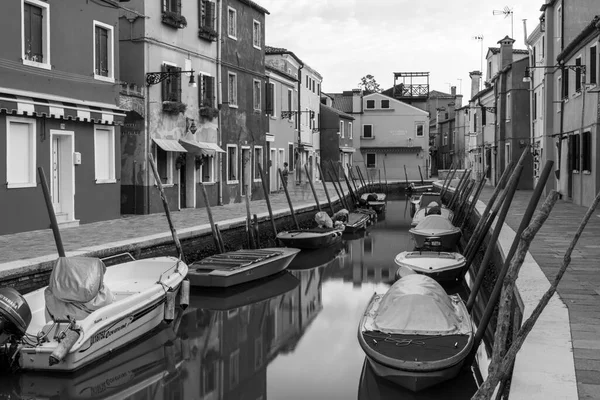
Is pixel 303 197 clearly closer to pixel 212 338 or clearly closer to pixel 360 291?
pixel 360 291

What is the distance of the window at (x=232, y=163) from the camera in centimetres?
2312

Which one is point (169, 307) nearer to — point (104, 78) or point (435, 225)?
point (104, 78)

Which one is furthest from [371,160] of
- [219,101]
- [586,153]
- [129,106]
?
[129,106]

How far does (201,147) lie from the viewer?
20016 mm

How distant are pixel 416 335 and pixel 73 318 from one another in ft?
12.4

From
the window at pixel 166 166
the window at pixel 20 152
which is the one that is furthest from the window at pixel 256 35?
the window at pixel 20 152

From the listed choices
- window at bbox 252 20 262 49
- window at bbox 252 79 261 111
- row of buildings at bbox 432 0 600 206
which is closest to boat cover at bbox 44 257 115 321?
row of buildings at bbox 432 0 600 206

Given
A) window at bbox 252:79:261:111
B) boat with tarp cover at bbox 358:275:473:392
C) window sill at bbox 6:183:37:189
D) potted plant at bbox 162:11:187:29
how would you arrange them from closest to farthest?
1. boat with tarp cover at bbox 358:275:473:392
2. window sill at bbox 6:183:37:189
3. potted plant at bbox 162:11:187:29
4. window at bbox 252:79:261:111

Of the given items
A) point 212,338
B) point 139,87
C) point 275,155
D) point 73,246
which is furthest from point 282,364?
point 275,155

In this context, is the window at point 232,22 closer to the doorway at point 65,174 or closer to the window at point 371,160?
the doorway at point 65,174

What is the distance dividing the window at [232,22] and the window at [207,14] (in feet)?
5.51

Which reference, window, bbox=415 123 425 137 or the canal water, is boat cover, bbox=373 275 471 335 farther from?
window, bbox=415 123 425 137

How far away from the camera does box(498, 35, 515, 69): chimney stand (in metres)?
35.9

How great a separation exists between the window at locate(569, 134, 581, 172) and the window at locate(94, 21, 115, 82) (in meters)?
13.2
